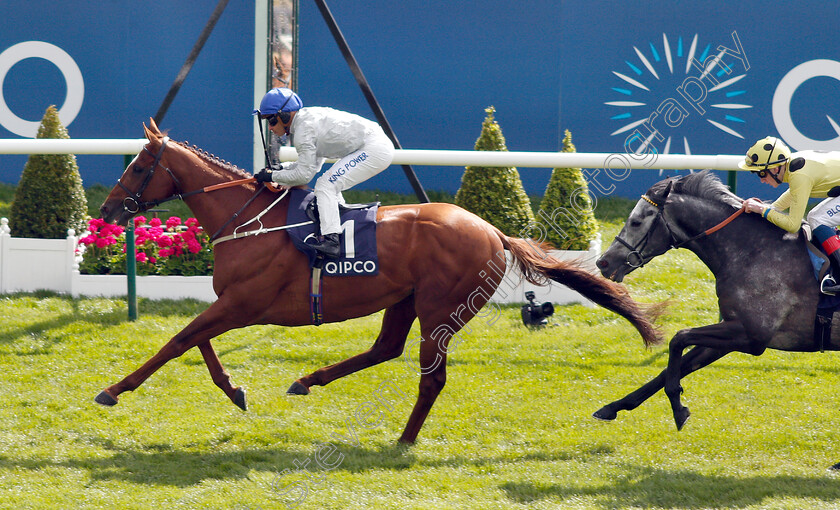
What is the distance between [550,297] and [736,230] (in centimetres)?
298

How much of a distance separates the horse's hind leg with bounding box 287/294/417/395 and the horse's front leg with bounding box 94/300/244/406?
69 centimetres

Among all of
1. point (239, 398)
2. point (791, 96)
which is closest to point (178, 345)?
point (239, 398)

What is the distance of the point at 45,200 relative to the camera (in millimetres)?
8875

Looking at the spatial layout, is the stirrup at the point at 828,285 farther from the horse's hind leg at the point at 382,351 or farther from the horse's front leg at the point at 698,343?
the horse's hind leg at the point at 382,351

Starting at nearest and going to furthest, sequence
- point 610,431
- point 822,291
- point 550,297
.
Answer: point 822,291, point 610,431, point 550,297

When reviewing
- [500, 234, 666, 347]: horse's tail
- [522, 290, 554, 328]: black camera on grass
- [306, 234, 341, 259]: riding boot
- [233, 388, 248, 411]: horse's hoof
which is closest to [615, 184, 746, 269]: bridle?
[500, 234, 666, 347]: horse's tail

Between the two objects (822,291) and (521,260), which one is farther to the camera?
(521,260)

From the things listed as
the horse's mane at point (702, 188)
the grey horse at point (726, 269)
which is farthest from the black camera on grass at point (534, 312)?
the horse's mane at point (702, 188)

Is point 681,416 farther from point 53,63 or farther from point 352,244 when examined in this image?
point 53,63

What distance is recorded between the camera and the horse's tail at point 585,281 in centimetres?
611

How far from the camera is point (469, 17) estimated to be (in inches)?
452

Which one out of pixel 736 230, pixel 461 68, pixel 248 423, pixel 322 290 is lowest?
pixel 248 423

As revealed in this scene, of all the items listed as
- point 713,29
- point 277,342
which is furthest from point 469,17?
point 277,342

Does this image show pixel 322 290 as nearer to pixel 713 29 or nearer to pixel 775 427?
pixel 775 427
